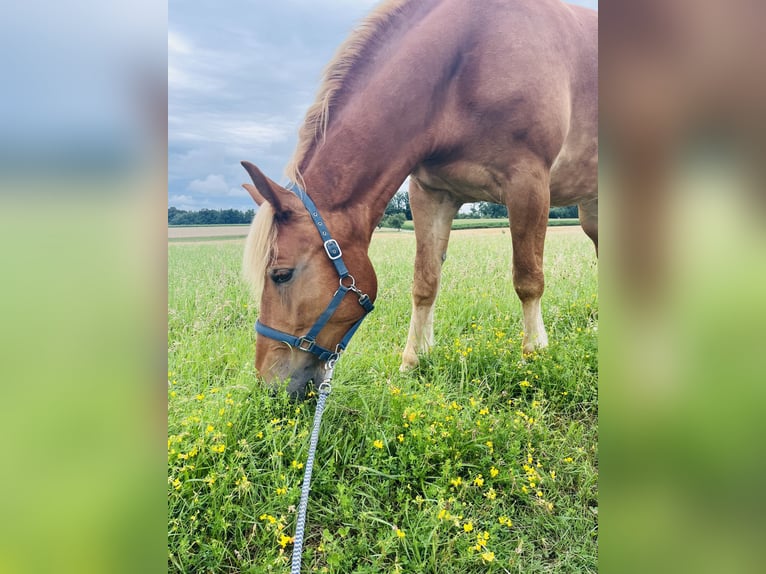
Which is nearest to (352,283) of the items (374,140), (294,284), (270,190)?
(294,284)

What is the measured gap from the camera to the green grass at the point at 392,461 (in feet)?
4.69

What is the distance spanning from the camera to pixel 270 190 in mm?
1994

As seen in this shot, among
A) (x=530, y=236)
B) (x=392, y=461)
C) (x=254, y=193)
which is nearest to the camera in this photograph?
(x=392, y=461)

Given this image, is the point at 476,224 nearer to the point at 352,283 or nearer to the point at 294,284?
the point at 352,283

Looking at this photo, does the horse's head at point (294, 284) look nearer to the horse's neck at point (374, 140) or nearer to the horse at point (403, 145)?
the horse at point (403, 145)

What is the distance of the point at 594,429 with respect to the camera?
7.22ft

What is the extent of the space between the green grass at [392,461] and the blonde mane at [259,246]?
0.55 meters

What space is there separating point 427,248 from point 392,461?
6.27ft

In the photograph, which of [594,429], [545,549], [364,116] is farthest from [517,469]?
[364,116]
